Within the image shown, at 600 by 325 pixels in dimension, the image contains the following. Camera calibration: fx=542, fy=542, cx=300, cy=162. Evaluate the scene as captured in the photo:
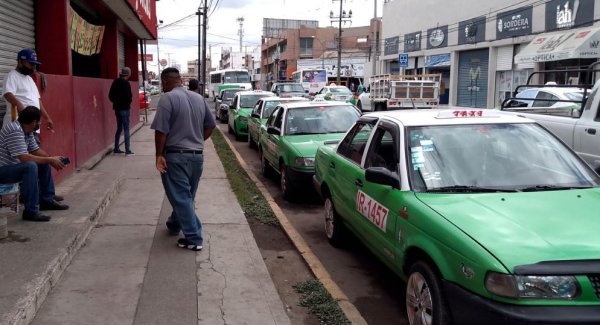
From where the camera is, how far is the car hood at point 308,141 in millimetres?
8047

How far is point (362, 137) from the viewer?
18.5ft

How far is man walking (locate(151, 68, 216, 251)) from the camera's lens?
5.16 metres

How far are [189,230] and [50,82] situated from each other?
12.1ft

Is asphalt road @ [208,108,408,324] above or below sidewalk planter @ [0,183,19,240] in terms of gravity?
below

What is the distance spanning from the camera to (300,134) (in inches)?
357

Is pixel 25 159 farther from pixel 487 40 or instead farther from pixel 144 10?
pixel 487 40

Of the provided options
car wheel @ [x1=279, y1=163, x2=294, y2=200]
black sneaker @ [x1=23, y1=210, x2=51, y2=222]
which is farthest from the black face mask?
car wheel @ [x1=279, y1=163, x2=294, y2=200]

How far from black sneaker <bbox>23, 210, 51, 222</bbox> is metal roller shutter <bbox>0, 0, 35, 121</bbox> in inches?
79.1

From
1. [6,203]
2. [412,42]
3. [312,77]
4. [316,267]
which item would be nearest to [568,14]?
[412,42]

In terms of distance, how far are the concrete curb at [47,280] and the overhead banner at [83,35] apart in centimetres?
463

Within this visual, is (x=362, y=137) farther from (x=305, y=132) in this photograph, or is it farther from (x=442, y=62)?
(x=442, y=62)

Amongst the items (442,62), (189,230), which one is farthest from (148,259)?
(442,62)

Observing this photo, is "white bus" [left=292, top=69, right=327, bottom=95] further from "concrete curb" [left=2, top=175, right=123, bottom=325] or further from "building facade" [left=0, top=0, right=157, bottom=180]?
"concrete curb" [left=2, top=175, right=123, bottom=325]

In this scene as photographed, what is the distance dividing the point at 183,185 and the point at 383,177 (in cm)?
207
